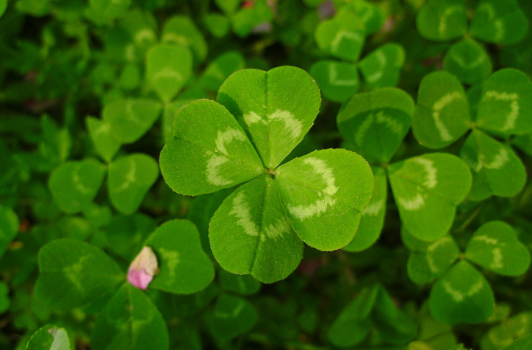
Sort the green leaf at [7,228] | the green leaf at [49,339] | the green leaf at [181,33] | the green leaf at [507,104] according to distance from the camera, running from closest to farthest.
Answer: the green leaf at [49,339], the green leaf at [507,104], the green leaf at [7,228], the green leaf at [181,33]

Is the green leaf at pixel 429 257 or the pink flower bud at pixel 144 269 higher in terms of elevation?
the pink flower bud at pixel 144 269

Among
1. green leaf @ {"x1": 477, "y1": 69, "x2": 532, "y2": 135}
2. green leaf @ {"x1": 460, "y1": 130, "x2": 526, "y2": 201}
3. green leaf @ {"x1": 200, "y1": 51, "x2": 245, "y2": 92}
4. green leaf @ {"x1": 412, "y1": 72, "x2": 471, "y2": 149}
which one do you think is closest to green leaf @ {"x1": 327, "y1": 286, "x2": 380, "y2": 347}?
green leaf @ {"x1": 460, "y1": 130, "x2": 526, "y2": 201}

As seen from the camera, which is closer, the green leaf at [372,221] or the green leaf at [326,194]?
the green leaf at [326,194]

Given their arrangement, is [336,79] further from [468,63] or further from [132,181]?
[132,181]

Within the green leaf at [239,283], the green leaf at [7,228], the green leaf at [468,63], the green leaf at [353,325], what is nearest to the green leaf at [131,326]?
the green leaf at [239,283]

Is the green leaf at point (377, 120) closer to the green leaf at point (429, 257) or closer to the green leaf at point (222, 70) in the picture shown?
the green leaf at point (429, 257)

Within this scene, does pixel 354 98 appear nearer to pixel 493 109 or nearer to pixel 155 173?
pixel 493 109
